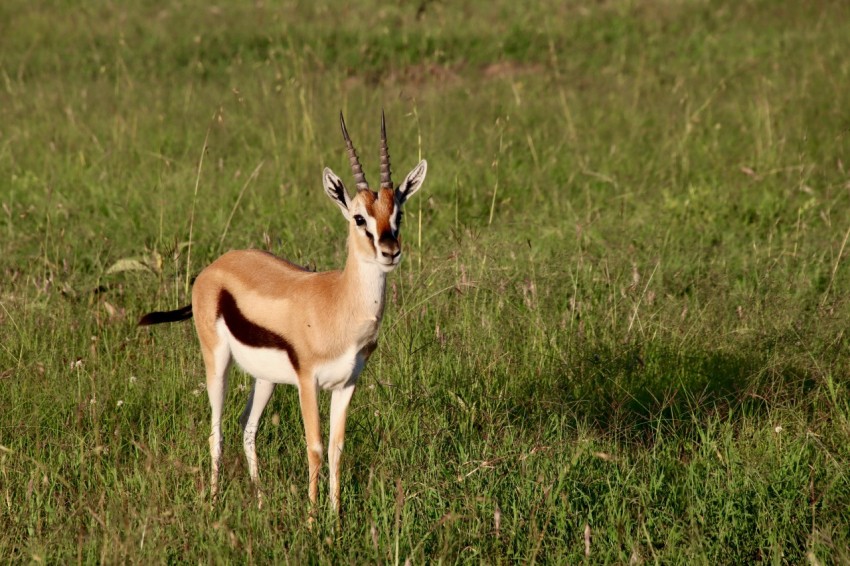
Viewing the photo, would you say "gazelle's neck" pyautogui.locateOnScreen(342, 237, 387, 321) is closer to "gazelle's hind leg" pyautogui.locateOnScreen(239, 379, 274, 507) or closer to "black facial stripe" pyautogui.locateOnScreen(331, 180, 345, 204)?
"black facial stripe" pyautogui.locateOnScreen(331, 180, 345, 204)

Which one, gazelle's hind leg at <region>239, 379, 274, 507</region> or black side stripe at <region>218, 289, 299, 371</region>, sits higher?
black side stripe at <region>218, 289, 299, 371</region>

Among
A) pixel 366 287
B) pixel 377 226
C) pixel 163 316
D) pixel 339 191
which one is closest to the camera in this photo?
pixel 377 226

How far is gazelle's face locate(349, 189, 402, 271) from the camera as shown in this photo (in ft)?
11.6

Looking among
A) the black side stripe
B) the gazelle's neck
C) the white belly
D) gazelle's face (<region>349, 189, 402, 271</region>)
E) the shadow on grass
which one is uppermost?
gazelle's face (<region>349, 189, 402, 271</region>)

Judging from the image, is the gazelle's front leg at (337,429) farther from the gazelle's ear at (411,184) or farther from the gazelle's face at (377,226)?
the gazelle's ear at (411,184)

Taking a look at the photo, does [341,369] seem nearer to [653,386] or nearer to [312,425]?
[312,425]

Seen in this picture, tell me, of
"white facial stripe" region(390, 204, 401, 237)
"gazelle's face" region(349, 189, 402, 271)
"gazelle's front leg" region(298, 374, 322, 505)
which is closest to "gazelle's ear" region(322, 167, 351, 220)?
"gazelle's face" region(349, 189, 402, 271)

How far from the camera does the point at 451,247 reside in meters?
6.07

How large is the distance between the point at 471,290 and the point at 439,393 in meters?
1.08

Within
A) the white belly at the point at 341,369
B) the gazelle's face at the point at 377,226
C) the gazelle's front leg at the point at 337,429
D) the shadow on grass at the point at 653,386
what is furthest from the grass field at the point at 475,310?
the gazelle's face at the point at 377,226

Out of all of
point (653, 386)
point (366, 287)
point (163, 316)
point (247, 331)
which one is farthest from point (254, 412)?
point (653, 386)

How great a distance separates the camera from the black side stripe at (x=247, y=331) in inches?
153

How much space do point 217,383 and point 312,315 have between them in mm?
646

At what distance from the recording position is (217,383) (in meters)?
4.23
